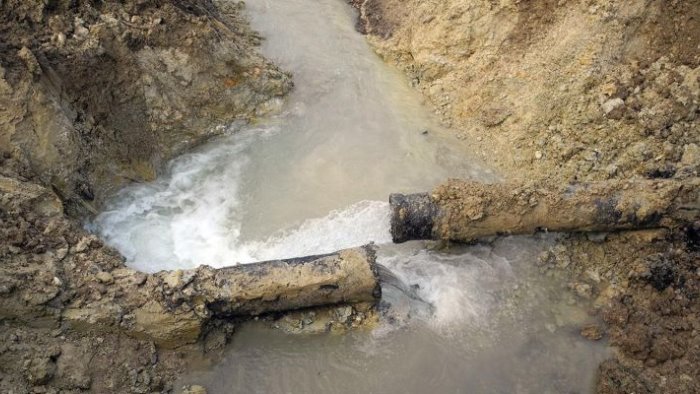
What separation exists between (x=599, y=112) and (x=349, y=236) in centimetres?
349

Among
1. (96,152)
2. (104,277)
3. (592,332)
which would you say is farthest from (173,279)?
(592,332)

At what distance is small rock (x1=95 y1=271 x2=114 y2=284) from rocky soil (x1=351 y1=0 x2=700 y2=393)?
176 inches

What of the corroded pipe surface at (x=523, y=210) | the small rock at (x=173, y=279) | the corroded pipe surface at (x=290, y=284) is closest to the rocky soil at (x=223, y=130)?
the small rock at (x=173, y=279)

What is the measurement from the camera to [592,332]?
17.0 ft

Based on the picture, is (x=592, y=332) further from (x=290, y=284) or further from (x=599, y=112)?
(x=290, y=284)

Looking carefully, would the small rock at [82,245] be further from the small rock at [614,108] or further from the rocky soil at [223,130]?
the small rock at [614,108]

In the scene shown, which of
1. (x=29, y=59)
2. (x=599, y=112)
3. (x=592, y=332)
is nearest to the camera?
(x=592, y=332)

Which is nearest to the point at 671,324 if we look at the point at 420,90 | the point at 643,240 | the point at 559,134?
the point at 643,240

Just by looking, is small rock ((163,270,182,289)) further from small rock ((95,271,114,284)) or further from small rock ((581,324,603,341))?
small rock ((581,324,603,341))

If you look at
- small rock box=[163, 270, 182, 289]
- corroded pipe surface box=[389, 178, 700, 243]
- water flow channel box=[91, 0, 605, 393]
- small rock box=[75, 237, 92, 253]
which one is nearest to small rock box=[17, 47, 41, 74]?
water flow channel box=[91, 0, 605, 393]

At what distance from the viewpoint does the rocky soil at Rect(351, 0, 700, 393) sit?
16.9 feet

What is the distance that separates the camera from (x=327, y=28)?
28.2 ft

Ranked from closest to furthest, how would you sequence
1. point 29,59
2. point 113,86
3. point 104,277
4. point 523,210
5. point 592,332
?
point 104,277
point 592,332
point 29,59
point 523,210
point 113,86

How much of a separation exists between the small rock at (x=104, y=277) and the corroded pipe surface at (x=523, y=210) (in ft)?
9.30
